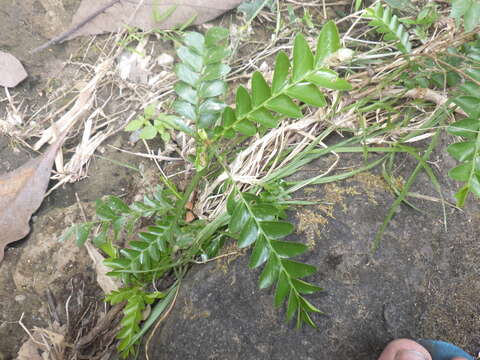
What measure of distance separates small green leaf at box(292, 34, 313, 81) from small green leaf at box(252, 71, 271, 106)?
0.31ft

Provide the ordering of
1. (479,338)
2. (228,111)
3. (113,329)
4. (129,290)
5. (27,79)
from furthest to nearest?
(27,79), (113,329), (129,290), (479,338), (228,111)

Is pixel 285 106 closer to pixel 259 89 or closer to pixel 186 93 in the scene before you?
pixel 259 89

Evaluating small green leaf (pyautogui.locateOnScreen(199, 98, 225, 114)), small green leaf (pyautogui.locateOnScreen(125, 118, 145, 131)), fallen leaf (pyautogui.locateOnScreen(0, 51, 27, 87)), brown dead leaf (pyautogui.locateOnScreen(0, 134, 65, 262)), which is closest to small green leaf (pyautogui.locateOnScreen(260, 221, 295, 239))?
small green leaf (pyautogui.locateOnScreen(199, 98, 225, 114))

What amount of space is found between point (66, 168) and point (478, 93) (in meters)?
1.60

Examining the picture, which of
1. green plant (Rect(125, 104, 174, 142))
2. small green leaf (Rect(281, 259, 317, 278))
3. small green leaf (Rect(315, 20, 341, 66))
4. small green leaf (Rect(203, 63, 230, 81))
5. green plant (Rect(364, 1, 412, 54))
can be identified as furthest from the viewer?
green plant (Rect(125, 104, 174, 142))

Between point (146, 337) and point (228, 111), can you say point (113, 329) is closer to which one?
point (146, 337)

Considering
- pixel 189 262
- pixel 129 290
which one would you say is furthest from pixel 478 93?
pixel 129 290

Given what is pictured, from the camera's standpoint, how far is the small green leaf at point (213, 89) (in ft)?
3.94

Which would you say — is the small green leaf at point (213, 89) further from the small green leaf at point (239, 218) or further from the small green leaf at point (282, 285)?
the small green leaf at point (282, 285)

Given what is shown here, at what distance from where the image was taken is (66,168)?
5.98ft

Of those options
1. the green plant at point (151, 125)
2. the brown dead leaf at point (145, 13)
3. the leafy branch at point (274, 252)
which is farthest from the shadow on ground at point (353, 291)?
the brown dead leaf at point (145, 13)

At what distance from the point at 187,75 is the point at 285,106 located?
329 mm

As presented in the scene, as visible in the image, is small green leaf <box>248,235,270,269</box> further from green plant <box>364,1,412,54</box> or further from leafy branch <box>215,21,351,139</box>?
green plant <box>364,1,412,54</box>

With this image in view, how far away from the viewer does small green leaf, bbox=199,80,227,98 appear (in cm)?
120
